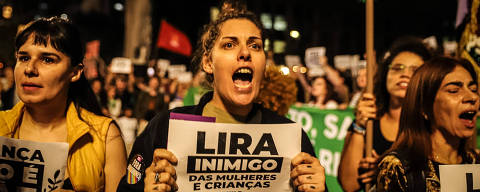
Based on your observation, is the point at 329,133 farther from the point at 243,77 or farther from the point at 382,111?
the point at 243,77

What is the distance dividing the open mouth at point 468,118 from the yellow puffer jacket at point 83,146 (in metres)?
1.96

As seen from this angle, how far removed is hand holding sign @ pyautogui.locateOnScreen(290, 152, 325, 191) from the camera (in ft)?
5.82

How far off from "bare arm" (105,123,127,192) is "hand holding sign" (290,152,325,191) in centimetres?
91

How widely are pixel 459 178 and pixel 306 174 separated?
33.0 inches

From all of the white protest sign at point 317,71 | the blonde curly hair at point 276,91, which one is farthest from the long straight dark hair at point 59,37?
the white protest sign at point 317,71

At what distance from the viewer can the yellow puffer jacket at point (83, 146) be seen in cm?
204

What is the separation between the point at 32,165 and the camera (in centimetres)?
188

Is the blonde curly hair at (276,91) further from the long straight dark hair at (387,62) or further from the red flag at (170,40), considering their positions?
the red flag at (170,40)

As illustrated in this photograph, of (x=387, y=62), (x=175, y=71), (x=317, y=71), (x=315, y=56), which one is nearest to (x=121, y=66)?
(x=175, y=71)

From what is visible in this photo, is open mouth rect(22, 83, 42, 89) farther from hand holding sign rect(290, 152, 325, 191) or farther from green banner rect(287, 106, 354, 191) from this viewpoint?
green banner rect(287, 106, 354, 191)

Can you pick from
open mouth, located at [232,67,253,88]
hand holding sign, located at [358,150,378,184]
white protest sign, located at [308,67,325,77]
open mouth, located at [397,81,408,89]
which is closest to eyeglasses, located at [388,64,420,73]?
open mouth, located at [397,81,408,89]

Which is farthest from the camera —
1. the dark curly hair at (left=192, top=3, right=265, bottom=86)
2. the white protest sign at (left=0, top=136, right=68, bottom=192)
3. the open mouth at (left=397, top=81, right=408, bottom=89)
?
the open mouth at (left=397, top=81, right=408, bottom=89)

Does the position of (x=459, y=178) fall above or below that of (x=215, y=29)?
below

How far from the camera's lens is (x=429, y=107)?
2.32 metres
